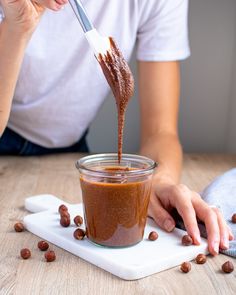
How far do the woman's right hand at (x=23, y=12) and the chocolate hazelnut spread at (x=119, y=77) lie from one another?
0.21 metres

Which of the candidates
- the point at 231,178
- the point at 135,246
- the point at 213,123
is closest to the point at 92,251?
the point at 135,246

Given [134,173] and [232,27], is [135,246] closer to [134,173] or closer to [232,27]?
[134,173]

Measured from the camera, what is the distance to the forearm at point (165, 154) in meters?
1.38

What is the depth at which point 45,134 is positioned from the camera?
5.88 feet

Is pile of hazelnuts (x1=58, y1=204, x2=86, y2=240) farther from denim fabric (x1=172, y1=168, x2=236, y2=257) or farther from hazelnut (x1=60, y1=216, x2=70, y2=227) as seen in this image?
denim fabric (x1=172, y1=168, x2=236, y2=257)

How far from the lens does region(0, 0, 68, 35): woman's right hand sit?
47.9 inches

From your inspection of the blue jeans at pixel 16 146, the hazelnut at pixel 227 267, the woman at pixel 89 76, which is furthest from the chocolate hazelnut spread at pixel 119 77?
the blue jeans at pixel 16 146

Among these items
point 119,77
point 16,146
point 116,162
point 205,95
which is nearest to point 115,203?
point 116,162

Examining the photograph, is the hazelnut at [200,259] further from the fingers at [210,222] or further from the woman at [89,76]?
the woman at [89,76]

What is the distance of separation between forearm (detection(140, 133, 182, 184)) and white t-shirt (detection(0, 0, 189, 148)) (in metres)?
0.24

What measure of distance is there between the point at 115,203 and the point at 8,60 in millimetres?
525

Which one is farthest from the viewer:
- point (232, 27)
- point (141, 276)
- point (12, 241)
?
point (232, 27)

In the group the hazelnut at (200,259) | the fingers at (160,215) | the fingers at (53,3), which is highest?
the fingers at (53,3)

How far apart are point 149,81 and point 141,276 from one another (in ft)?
2.70
